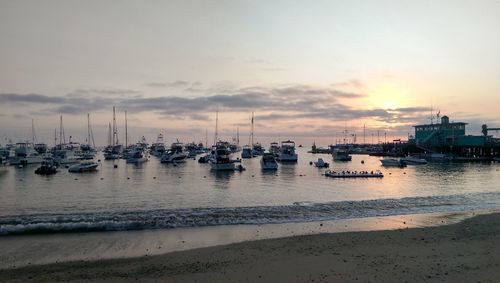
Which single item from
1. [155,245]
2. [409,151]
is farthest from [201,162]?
[155,245]

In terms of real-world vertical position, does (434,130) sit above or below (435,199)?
above

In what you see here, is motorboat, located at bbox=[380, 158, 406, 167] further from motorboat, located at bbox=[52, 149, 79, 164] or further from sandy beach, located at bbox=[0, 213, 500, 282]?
motorboat, located at bbox=[52, 149, 79, 164]

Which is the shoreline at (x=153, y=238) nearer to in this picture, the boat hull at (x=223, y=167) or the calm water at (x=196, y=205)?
the calm water at (x=196, y=205)

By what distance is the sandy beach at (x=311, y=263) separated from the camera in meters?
12.8

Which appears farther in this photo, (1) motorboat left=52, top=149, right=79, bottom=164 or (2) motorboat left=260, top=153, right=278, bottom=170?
(1) motorboat left=52, top=149, right=79, bottom=164

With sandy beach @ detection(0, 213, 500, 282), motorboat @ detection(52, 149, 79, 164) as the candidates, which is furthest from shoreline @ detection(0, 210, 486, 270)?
motorboat @ detection(52, 149, 79, 164)

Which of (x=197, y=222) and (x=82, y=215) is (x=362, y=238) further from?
(x=82, y=215)

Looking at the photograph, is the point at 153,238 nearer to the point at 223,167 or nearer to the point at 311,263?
the point at 311,263

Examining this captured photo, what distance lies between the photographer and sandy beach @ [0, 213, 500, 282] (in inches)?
504

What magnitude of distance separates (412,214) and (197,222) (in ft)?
44.6

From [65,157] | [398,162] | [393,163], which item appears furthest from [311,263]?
[65,157]

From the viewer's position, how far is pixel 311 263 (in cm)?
1430

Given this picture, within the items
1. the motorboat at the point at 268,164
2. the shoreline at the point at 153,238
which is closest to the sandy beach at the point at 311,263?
the shoreline at the point at 153,238

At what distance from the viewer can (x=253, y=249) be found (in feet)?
54.0
